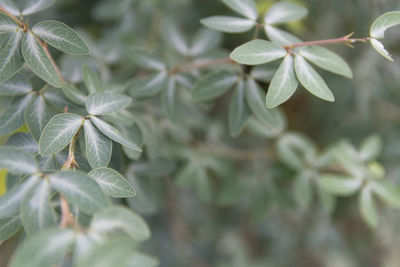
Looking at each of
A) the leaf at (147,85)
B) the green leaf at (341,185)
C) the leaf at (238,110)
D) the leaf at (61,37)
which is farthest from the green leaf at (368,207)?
the leaf at (61,37)

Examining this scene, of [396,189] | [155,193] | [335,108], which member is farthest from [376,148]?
[155,193]

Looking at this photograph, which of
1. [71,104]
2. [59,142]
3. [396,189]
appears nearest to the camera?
[59,142]

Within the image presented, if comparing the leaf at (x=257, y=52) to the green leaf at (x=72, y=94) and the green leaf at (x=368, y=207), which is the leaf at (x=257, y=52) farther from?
the green leaf at (x=368, y=207)

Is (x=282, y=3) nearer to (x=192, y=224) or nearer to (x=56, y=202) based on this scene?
(x=56, y=202)

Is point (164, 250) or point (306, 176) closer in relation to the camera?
point (306, 176)

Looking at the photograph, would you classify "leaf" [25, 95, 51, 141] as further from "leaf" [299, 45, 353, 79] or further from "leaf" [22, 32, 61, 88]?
"leaf" [299, 45, 353, 79]

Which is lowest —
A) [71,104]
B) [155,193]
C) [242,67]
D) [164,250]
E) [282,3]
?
[164,250]
